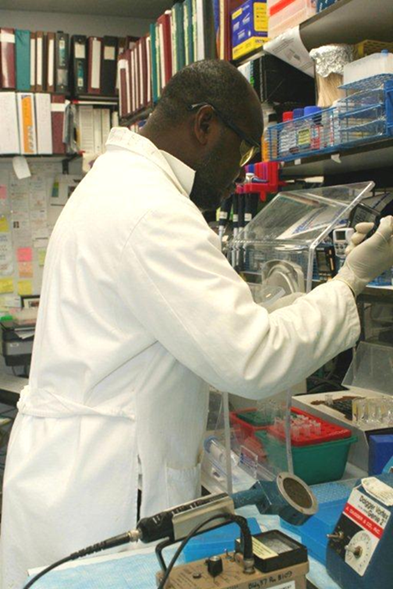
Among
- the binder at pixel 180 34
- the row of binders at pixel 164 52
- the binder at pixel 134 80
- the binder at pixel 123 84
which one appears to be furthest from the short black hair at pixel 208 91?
the binder at pixel 123 84

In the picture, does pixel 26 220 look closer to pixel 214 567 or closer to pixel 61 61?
pixel 61 61

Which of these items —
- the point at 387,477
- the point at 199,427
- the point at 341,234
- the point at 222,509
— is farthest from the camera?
the point at 341,234

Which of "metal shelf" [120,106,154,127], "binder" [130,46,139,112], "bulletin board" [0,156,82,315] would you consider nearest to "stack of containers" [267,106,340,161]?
"metal shelf" [120,106,154,127]

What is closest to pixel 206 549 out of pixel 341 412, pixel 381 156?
pixel 341 412

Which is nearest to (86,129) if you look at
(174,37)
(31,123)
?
(31,123)

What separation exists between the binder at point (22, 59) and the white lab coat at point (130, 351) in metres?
2.31

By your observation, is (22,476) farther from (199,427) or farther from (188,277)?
(188,277)

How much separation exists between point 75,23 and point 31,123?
0.72m

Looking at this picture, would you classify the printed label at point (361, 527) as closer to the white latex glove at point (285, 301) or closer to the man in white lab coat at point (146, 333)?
the man in white lab coat at point (146, 333)

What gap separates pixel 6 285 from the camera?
12.2 feet

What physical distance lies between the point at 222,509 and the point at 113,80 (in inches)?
117

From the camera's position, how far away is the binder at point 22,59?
3.25 metres

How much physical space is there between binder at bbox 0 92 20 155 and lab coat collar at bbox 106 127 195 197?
2.19 metres

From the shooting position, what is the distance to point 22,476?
1204 mm
